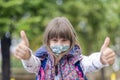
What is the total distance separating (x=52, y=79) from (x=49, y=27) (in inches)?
15.9

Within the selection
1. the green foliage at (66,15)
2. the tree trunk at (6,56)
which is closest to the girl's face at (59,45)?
the green foliage at (66,15)

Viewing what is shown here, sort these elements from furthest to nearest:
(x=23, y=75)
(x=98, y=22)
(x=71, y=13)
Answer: (x=23, y=75) → (x=98, y=22) → (x=71, y=13)

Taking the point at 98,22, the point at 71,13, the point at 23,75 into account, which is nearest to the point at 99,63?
the point at 71,13

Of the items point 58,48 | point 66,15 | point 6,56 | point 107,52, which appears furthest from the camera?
point 66,15

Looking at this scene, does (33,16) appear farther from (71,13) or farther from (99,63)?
(99,63)

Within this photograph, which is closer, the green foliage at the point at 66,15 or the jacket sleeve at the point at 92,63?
the jacket sleeve at the point at 92,63

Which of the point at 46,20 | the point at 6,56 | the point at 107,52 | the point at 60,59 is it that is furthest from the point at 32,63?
the point at 6,56

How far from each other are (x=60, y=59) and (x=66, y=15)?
481 inches

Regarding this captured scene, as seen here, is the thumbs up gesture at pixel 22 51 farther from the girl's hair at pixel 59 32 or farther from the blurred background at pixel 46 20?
the blurred background at pixel 46 20

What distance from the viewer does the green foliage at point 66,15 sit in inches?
471

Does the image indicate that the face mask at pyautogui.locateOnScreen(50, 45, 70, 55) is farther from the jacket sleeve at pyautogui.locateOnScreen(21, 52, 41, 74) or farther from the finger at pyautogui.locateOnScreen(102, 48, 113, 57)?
the finger at pyautogui.locateOnScreen(102, 48, 113, 57)

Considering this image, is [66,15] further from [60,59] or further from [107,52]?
[107,52]

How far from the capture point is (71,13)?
15586 millimetres

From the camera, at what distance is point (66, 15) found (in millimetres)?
15258
